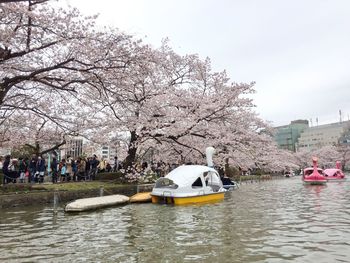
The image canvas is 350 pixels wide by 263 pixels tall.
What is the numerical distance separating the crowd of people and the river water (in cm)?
778

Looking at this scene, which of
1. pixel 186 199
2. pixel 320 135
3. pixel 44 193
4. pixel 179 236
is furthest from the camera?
pixel 320 135

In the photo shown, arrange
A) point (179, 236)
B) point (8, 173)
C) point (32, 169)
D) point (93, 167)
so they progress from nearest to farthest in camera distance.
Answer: point (179, 236)
point (8, 173)
point (32, 169)
point (93, 167)

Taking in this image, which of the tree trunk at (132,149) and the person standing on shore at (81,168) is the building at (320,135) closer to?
the tree trunk at (132,149)

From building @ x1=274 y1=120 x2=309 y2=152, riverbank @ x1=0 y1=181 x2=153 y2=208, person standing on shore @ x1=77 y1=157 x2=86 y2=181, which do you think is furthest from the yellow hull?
building @ x1=274 y1=120 x2=309 y2=152

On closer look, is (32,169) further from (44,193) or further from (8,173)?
(44,193)

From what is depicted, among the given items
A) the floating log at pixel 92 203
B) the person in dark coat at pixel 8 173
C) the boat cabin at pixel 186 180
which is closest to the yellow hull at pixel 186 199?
the boat cabin at pixel 186 180

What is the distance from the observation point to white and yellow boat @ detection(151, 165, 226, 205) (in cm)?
1744

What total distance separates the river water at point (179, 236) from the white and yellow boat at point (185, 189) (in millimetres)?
2428

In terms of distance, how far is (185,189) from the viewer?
17703 millimetres

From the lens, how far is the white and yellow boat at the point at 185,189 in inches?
687

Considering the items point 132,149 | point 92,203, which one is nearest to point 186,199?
point 92,203

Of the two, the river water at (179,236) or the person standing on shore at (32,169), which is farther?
the person standing on shore at (32,169)

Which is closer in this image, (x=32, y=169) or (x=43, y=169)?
A: (x=43, y=169)

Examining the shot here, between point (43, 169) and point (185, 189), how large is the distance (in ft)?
36.5
